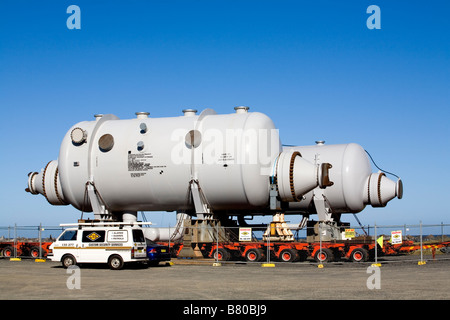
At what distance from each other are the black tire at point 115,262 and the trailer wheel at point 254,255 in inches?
348

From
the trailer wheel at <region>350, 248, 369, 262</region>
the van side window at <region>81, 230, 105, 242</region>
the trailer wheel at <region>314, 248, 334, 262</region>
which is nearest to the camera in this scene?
the van side window at <region>81, 230, 105, 242</region>

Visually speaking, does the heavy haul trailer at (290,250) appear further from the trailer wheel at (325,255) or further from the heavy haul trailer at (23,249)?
the heavy haul trailer at (23,249)

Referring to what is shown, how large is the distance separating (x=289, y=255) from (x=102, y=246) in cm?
1127

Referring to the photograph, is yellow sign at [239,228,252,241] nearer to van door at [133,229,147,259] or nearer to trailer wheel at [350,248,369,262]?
trailer wheel at [350,248,369,262]

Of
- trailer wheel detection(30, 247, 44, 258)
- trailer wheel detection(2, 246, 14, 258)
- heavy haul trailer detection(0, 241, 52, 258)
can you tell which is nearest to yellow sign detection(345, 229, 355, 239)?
heavy haul trailer detection(0, 241, 52, 258)

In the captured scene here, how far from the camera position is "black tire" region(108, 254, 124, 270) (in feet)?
95.5

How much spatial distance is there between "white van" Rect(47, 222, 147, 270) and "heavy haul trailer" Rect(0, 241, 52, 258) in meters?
9.36

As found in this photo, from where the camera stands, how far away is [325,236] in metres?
37.7

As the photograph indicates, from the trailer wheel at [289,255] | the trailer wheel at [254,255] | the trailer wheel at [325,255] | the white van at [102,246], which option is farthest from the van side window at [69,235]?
the trailer wheel at [325,255]

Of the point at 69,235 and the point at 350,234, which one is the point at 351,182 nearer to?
the point at 350,234
